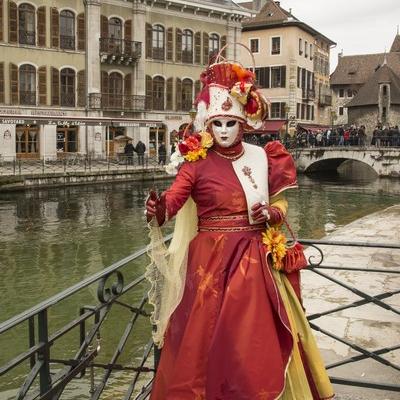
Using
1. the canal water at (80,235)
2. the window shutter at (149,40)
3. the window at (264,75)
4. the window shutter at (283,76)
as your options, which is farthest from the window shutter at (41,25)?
the window shutter at (283,76)

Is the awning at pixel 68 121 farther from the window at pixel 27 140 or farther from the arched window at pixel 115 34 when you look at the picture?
the arched window at pixel 115 34

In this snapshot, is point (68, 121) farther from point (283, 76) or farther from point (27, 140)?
point (283, 76)

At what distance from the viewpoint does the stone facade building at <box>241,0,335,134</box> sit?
46.1 m

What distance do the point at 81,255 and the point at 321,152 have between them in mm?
25805

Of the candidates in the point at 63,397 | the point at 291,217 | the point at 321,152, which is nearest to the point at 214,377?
the point at 63,397

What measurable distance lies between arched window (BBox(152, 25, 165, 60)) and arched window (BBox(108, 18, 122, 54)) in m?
2.48

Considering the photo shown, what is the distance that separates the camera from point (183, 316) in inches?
123

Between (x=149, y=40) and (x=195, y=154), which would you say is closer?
(x=195, y=154)

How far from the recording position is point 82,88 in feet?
104

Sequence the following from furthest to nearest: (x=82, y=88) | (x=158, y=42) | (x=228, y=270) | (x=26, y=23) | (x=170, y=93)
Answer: (x=170, y=93) < (x=158, y=42) < (x=82, y=88) < (x=26, y=23) < (x=228, y=270)

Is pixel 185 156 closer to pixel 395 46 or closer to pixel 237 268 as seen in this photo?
pixel 237 268

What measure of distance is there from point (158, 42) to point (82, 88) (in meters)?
6.25

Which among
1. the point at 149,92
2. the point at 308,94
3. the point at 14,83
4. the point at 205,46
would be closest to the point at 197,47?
the point at 205,46

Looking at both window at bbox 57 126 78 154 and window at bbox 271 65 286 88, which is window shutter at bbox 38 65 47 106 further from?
window at bbox 271 65 286 88
